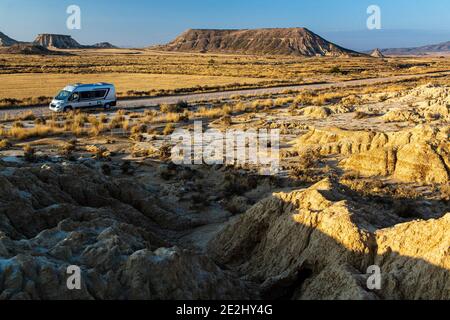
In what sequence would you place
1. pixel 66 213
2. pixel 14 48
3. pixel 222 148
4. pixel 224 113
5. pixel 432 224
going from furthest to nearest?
pixel 14 48 → pixel 224 113 → pixel 222 148 → pixel 66 213 → pixel 432 224

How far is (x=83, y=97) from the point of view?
33156 millimetres

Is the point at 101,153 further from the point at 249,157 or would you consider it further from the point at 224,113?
the point at 224,113

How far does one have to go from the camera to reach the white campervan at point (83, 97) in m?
32.2

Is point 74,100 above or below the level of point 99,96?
below

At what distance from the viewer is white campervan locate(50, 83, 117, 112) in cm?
3222

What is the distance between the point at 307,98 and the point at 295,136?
54.1ft

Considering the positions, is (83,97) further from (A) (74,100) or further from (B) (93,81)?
(B) (93,81)

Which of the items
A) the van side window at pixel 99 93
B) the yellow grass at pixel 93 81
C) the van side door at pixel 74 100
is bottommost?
the van side door at pixel 74 100

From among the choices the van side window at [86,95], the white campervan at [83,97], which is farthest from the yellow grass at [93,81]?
the van side window at [86,95]

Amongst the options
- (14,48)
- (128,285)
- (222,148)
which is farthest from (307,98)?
(14,48)

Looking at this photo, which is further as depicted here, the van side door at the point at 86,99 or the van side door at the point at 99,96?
the van side door at the point at 99,96

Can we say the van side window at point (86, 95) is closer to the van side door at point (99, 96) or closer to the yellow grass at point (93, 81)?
the van side door at point (99, 96)

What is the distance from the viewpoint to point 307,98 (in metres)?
40.3

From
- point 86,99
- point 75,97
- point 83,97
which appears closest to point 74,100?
point 75,97
